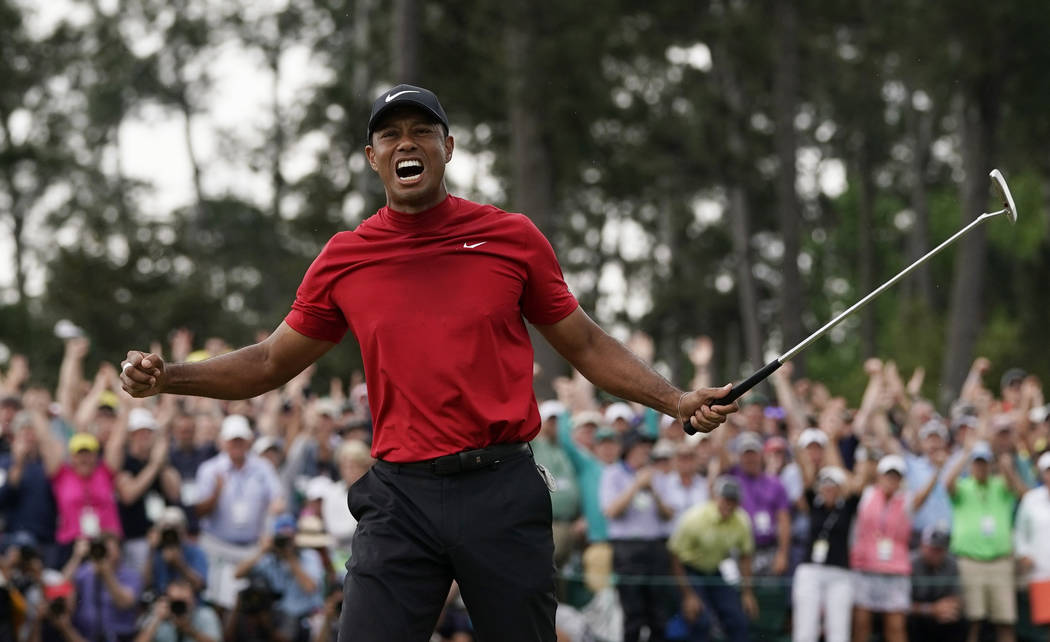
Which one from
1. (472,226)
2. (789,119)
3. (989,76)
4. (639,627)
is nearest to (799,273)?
(789,119)

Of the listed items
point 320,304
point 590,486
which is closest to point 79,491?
point 590,486

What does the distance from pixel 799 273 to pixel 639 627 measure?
1566 cm

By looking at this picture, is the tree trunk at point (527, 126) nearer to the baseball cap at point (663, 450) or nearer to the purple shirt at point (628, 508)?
the baseball cap at point (663, 450)

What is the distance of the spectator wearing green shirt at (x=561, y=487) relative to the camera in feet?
45.8

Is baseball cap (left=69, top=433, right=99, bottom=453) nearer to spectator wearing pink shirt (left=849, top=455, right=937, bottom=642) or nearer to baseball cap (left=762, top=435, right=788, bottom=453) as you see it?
baseball cap (left=762, top=435, right=788, bottom=453)

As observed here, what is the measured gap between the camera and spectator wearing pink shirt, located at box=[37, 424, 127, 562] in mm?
12602

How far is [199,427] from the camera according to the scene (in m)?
14.1

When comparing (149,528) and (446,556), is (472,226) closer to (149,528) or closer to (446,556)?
(446,556)

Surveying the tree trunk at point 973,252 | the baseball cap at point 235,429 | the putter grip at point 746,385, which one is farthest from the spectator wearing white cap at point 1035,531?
the tree trunk at point 973,252

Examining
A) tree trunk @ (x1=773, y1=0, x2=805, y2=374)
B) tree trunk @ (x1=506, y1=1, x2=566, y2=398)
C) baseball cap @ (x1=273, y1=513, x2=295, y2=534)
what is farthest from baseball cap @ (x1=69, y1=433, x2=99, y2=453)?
tree trunk @ (x1=773, y1=0, x2=805, y2=374)

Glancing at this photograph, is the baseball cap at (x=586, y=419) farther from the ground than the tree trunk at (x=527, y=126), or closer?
closer

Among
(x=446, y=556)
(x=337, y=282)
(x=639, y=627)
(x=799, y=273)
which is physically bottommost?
(x=639, y=627)

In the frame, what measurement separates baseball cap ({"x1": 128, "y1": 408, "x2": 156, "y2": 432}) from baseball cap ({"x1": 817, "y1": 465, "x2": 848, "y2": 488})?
17.8ft

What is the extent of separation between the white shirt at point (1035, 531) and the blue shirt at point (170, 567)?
673 cm
